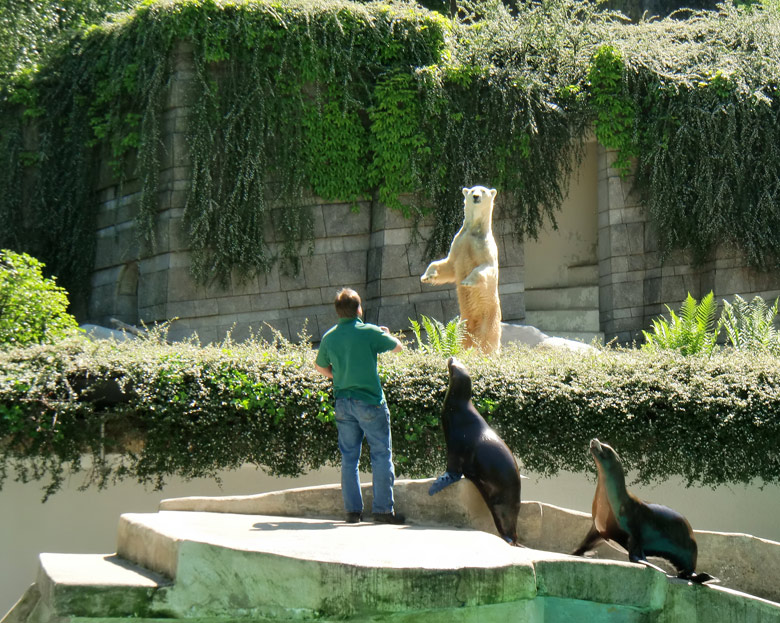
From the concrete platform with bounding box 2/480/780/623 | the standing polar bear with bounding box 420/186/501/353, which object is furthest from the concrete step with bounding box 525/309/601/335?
the concrete platform with bounding box 2/480/780/623

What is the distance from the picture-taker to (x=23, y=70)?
48.9ft

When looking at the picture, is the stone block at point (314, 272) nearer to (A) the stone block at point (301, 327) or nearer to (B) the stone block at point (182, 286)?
(A) the stone block at point (301, 327)

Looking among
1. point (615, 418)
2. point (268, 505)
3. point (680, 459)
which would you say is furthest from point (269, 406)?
point (680, 459)

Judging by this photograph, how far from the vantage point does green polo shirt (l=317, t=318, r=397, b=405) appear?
6137 millimetres

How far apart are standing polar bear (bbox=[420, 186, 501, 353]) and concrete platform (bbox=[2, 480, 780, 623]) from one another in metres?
4.60

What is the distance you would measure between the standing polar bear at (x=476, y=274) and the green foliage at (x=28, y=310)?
352cm

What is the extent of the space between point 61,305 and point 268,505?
4907mm

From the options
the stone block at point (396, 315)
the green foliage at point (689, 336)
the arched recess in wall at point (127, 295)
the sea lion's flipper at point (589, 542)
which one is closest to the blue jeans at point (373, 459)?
the sea lion's flipper at point (589, 542)

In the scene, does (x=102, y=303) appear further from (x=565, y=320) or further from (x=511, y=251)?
(x=565, y=320)

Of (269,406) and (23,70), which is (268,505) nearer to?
(269,406)

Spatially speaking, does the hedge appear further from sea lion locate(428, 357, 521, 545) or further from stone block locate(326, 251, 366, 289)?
stone block locate(326, 251, 366, 289)

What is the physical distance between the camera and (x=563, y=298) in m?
15.6

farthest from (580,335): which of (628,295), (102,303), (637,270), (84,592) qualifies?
(84,592)

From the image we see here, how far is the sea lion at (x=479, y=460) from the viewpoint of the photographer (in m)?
6.00
